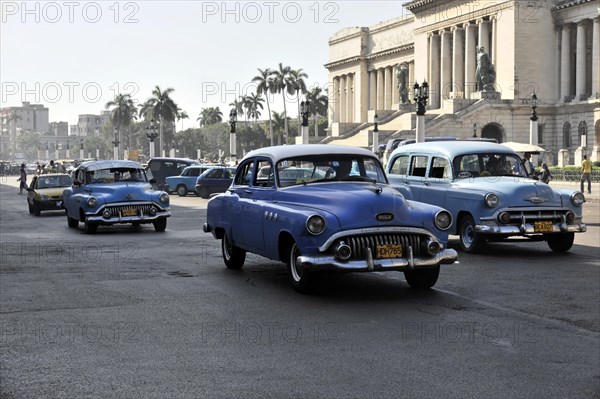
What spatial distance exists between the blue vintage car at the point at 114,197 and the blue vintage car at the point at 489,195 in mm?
6566

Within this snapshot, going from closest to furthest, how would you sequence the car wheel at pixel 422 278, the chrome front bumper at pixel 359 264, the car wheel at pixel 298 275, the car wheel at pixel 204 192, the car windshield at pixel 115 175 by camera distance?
the chrome front bumper at pixel 359 264 < the car wheel at pixel 298 275 < the car wheel at pixel 422 278 < the car windshield at pixel 115 175 < the car wheel at pixel 204 192

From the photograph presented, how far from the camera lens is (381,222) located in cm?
1112

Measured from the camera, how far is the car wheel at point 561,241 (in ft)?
53.1

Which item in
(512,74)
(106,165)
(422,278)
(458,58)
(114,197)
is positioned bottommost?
(422,278)

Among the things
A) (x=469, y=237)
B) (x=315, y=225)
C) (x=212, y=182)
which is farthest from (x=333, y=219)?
(x=212, y=182)

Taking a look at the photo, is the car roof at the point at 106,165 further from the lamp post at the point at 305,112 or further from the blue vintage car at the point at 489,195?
the lamp post at the point at 305,112

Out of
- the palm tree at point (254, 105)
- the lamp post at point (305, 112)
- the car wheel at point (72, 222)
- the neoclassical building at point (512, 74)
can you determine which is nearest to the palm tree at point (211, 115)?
the palm tree at point (254, 105)

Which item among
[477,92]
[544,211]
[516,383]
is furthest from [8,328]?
[477,92]

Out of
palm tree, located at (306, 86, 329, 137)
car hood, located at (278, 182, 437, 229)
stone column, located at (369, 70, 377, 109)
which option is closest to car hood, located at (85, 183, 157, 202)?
car hood, located at (278, 182, 437, 229)

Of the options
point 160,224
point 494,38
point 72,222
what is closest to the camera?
point 160,224

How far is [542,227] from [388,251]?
18.1ft

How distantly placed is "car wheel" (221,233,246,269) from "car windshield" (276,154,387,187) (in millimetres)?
1727

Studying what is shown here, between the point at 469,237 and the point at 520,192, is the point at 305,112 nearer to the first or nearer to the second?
the point at 469,237

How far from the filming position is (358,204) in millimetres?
11188
